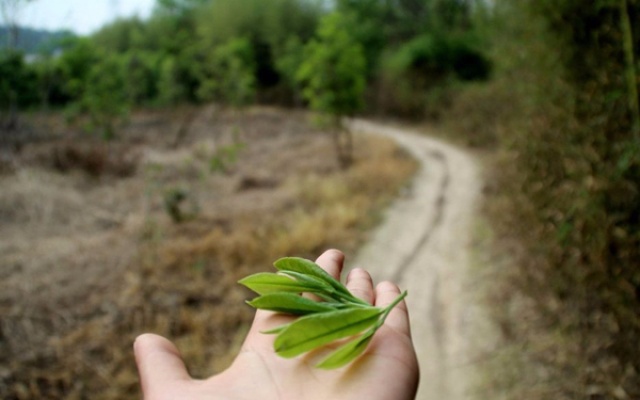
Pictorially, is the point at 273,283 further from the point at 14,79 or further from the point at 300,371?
the point at 14,79

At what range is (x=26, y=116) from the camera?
12.4m

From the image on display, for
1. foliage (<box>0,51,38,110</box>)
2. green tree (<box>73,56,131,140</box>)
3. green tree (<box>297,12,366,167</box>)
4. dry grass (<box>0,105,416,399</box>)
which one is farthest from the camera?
green tree (<box>73,56,131,140</box>)

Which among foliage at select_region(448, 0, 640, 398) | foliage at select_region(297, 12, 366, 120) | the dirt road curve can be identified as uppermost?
foliage at select_region(297, 12, 366, 120)

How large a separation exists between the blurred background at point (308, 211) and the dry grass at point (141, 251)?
0.02 meters

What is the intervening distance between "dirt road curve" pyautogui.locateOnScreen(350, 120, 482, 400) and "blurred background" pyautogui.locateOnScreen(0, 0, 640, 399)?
0.81ft

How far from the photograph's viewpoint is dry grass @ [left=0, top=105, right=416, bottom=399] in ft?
11.6

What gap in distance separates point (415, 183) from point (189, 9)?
21648 mm

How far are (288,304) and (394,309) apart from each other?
1.03 feet

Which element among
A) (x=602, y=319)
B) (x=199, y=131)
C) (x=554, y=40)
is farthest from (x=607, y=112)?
(x=199, y=131)

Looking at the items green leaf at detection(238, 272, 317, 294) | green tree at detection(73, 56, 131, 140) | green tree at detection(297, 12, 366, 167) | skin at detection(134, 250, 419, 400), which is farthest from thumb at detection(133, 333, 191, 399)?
green tree at detection(73, 56, 131, 140)

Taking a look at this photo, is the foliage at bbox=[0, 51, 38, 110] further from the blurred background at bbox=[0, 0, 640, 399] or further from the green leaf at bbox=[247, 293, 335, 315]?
the green leaf at bbox=[247, 293, 335, 315]

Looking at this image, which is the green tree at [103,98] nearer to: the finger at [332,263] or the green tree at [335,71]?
the green tree at [335,71]

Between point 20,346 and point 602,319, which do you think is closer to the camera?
point 602,319

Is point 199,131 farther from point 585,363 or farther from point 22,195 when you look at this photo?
point 585,363
